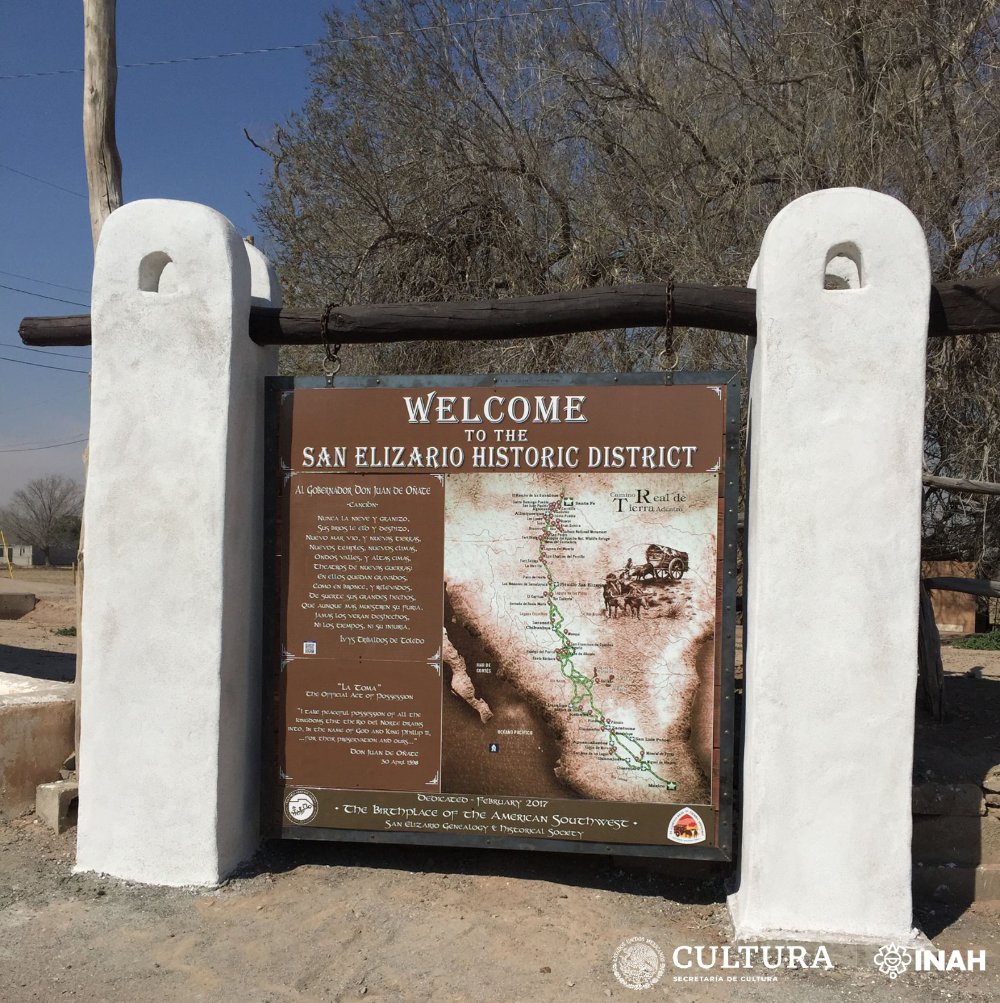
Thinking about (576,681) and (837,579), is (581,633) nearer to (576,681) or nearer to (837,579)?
(576,681)

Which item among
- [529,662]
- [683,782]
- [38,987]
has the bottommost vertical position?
[38,987]

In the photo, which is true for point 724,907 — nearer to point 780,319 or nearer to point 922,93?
point 780,319

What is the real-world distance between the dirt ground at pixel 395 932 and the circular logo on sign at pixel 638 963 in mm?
33

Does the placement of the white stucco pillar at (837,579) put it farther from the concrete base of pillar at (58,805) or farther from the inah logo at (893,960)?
the concrete base of pillar at (58,805)

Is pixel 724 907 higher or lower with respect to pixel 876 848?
lower

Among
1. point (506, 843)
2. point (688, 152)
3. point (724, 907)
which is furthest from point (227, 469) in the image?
point (688, 152)

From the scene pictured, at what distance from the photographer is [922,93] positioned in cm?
955

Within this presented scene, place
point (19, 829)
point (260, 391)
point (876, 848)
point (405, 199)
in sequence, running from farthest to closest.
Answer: point (405, 199)
point (19, 829)
point (260, 391)
point (876, 848)

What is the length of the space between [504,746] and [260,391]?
2.10 meters

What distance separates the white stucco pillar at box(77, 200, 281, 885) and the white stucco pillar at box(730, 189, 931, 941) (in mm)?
2401

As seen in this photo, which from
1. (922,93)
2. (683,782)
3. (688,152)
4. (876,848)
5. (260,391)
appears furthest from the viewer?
(688,152)

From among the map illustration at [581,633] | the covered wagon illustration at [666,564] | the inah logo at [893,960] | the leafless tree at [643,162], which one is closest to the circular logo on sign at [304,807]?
the map illustration at [581,633]

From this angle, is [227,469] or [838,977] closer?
[838,977]

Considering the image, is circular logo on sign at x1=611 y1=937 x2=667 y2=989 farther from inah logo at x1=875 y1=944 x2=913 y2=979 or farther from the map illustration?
inah logo at x1=875 y1=944 x2=913 y2=979
